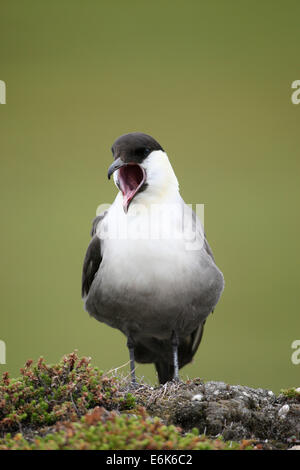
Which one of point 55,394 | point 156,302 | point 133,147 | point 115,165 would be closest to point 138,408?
point 55,394

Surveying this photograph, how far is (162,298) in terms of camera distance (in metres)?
5.27

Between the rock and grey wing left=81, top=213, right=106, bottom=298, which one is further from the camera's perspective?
grey wing left=81, top=213, right=106, bottom=298

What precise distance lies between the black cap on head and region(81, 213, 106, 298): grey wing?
81 centimetres

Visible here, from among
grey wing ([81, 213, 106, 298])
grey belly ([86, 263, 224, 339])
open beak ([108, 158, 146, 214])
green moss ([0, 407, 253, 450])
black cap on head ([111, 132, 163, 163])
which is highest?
black cap on head ([111, 132, 163, 163])

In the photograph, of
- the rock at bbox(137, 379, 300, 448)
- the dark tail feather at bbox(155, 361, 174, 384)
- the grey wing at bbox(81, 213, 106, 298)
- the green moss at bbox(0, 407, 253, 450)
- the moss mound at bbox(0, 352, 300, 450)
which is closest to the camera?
the green moss at bbox(0, 407, 253, 450)

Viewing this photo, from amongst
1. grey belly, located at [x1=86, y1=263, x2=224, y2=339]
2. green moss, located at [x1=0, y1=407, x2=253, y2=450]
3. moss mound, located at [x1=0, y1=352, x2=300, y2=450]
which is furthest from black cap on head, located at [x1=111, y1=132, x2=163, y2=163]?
green moss, located at [x1=0, y1=407, x2=253, y2=450]

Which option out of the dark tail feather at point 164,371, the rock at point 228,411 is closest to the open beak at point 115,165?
the rock at point 228,411

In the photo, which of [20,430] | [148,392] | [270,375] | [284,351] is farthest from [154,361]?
[284,351]

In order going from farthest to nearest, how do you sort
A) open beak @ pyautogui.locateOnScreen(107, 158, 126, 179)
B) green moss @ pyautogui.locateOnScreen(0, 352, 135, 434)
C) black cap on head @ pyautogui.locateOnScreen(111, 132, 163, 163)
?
black cap on head @ pyautogui.locateOnScreen(111, 132, 163, 163), open beak @ pyautogui.locateOnScreen(107, 158, 126, 179), green moss @ pyautogui.locateOnScreen(0, 352, 135, 434)

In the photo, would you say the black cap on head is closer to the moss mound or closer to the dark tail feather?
the moss mound

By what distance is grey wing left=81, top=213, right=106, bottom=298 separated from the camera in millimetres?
5758

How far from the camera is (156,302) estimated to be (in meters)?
5.28

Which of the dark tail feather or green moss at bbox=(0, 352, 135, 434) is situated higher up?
green moss at bbox=(0, 352, 135, 434)

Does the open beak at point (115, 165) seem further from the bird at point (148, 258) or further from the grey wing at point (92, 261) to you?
the grey wing at point (92, 261)
